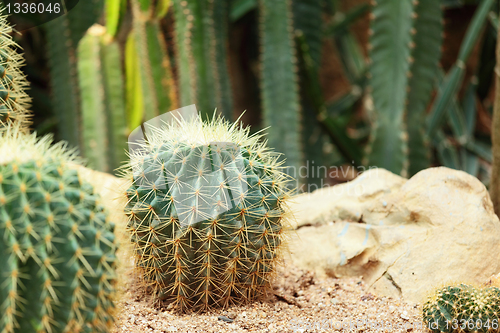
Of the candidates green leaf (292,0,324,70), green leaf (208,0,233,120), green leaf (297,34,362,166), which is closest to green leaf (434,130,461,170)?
green leaf (297,34,362,166)

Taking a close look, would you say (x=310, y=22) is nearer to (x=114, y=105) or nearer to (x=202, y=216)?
(x=114, y=105)

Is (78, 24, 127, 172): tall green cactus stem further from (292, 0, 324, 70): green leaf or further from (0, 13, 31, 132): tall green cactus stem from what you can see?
(292, 0, 324, 70): green leaf

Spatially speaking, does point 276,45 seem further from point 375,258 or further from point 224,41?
Result: point 375,258

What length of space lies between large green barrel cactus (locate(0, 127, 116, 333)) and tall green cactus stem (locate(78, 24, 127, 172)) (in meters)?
2.22

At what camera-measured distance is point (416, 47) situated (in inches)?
148

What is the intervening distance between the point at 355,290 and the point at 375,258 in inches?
7.1

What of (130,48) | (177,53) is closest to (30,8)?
(130,48)

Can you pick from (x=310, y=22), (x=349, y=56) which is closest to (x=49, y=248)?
(x=310, y=22)

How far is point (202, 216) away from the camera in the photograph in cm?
184

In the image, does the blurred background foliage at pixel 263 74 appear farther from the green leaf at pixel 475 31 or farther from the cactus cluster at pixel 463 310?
the cactus cluster at pixel 463 310

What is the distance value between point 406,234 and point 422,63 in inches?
78.4

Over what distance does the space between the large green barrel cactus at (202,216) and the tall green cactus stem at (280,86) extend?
174cm

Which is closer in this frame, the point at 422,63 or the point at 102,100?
the point at 102,100

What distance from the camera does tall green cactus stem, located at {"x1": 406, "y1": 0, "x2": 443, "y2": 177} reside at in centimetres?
370
